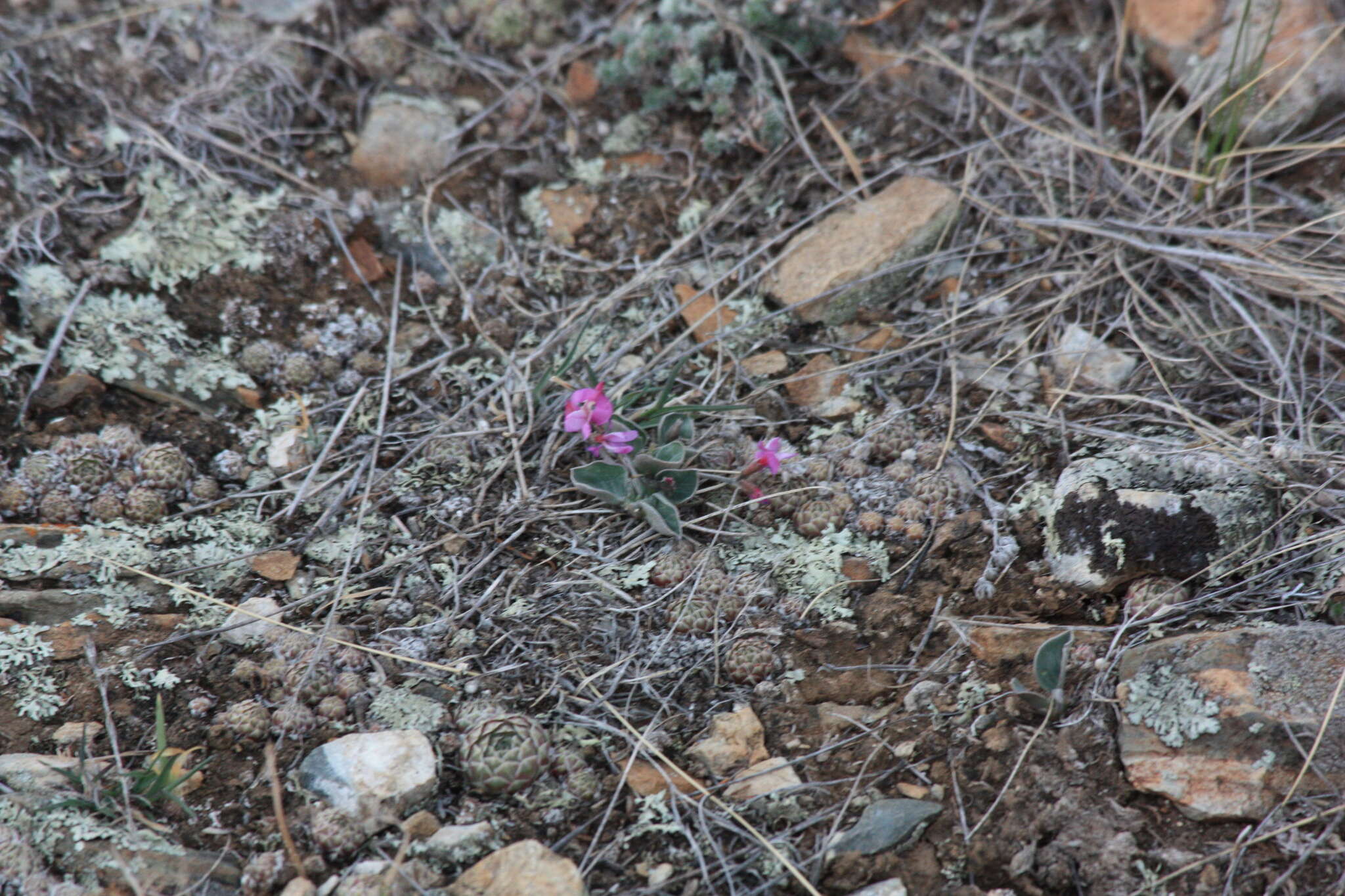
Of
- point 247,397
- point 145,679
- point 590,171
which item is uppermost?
point 590,171

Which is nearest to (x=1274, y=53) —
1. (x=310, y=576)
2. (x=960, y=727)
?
(x=960, y=727)

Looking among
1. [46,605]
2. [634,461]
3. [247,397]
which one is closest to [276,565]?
[46,605]

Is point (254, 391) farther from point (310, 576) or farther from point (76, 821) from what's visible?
point (76, 821)

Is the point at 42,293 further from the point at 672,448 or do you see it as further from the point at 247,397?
the point at 672,448

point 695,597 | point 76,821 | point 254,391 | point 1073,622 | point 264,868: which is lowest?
point 1073,622

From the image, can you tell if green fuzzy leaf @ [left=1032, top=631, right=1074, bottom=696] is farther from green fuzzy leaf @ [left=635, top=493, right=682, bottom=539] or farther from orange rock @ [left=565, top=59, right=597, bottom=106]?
orange rock @ [left=565, top=59, right=597, bottom=106]

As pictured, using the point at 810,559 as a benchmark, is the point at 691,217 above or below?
above
